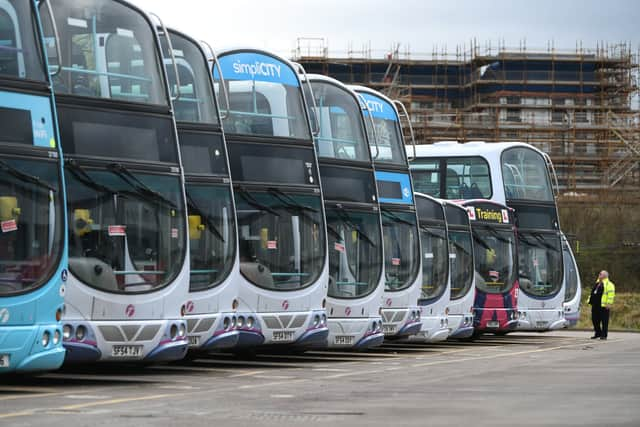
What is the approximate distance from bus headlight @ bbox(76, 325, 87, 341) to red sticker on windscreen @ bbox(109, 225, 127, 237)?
1.13m

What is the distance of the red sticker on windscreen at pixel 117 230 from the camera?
15.8 meters

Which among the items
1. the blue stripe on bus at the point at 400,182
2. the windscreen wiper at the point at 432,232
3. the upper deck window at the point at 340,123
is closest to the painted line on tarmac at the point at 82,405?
the upper deck window at the point at 340,123

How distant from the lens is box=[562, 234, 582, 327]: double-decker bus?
117ft

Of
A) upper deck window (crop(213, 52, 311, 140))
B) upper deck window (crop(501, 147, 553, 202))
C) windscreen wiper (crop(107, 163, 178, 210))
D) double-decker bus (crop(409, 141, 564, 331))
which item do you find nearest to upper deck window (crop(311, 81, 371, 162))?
upper deck window (crop(213, 52, 311, 140))

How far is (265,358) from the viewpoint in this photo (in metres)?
22.3

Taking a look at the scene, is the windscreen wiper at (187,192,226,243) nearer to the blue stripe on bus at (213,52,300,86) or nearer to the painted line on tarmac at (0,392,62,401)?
the blue stripe on bus at (213,52,300,86)

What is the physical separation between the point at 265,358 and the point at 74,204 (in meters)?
7.39

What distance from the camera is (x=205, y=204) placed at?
18.2 meters

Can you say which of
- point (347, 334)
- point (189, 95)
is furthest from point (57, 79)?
point (347, 334)

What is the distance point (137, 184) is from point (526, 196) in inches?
736

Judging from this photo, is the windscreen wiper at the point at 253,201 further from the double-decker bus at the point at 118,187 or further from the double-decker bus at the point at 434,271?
the double-decker bus at the point at 434,271

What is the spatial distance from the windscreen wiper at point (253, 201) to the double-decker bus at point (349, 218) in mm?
1957

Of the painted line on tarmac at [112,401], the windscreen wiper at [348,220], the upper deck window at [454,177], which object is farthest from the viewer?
the upper deck window at [454,177]

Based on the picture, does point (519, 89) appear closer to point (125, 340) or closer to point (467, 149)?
point (467, 149)
